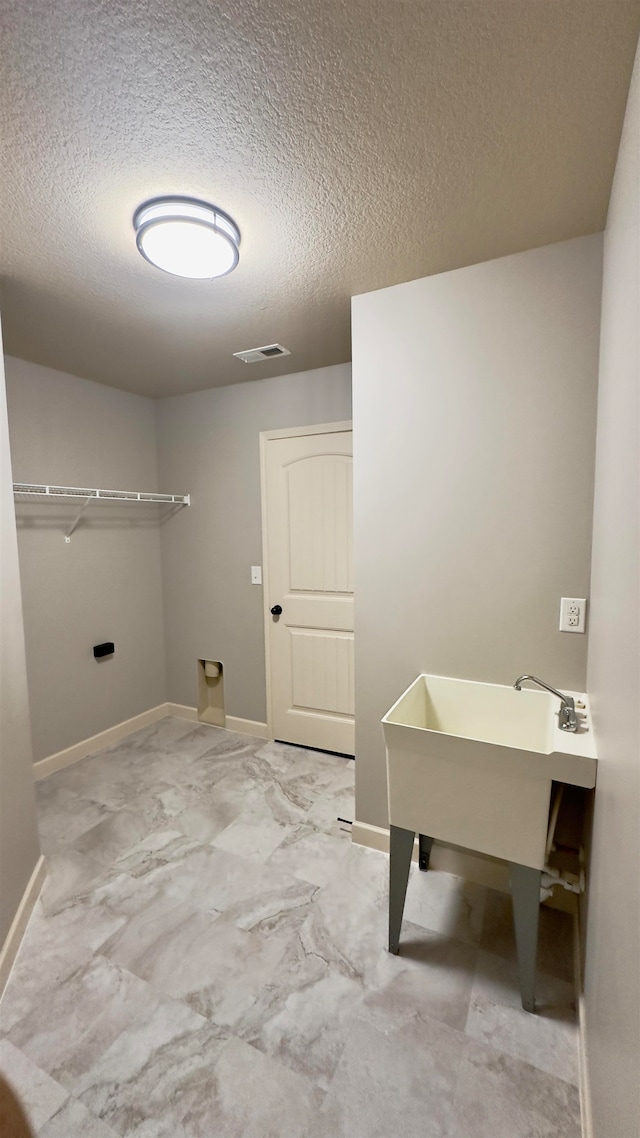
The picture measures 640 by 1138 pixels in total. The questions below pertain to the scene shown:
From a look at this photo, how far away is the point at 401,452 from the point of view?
6.13 feet

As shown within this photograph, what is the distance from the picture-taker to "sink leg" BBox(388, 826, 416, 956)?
1.51 meters

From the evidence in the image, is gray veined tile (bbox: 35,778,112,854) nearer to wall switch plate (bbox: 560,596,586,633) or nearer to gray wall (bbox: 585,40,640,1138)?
gray wall (bbox: 585,40,640,1138)

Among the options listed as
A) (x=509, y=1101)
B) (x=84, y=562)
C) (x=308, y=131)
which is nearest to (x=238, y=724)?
(x=84, y=562)

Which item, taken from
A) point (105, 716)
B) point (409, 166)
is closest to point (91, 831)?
point (105, 716)

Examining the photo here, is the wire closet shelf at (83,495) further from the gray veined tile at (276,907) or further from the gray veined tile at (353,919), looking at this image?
the gray veined tile at (353,919)

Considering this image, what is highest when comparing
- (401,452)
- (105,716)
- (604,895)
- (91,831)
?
(401,452)

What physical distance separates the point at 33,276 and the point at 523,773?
241 cm

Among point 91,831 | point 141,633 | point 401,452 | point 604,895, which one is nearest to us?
point 604,895

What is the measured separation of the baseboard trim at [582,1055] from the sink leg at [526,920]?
0.13 meters

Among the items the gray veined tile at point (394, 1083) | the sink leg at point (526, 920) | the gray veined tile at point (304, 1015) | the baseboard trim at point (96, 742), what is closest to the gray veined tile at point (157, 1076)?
the gray veined tile at point (304, 1015)

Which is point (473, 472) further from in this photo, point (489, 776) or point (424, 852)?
point (424, 852)

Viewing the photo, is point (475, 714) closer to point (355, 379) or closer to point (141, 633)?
point (355, 379)

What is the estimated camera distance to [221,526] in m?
3.21

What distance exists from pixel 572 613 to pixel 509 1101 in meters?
1.34
